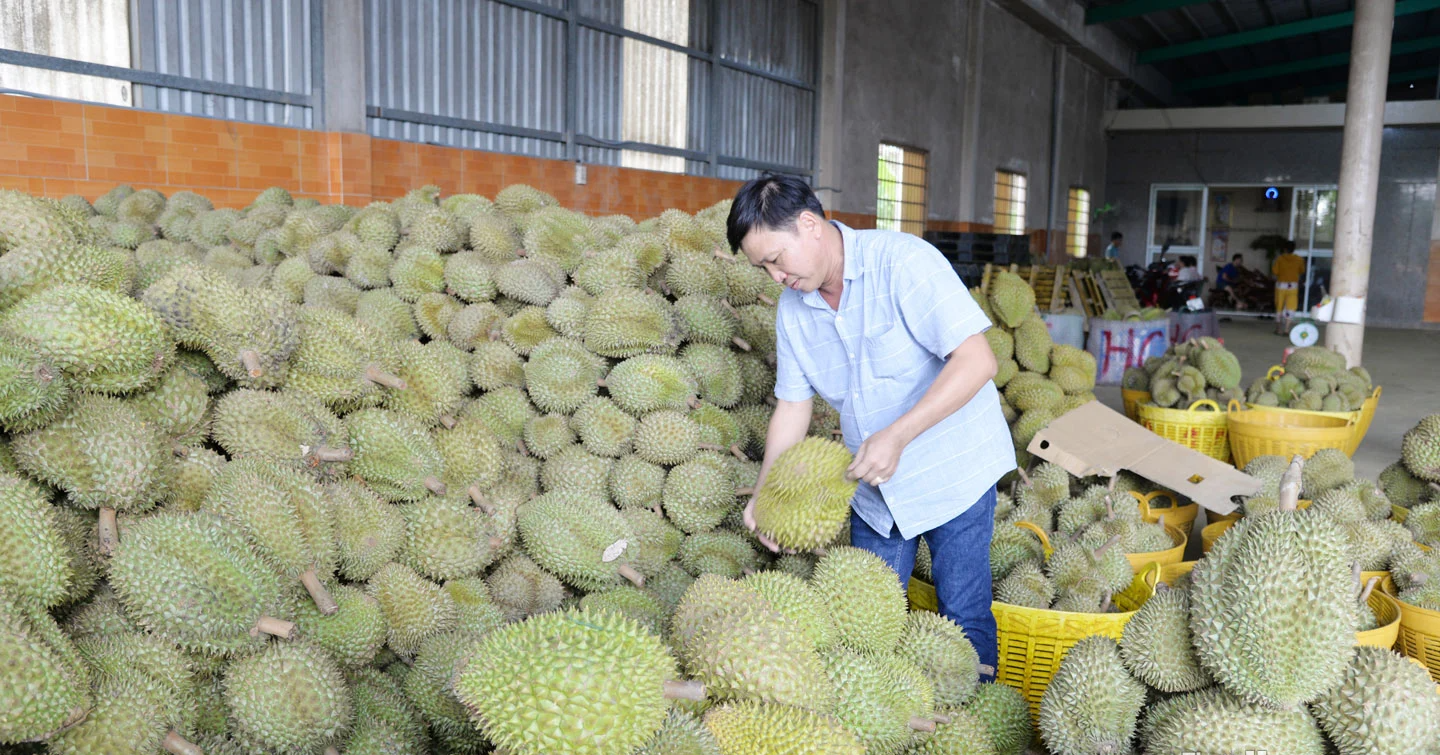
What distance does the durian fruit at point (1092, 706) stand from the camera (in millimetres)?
1669

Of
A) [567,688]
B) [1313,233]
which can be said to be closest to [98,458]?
[567,688]

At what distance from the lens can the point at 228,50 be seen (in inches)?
230

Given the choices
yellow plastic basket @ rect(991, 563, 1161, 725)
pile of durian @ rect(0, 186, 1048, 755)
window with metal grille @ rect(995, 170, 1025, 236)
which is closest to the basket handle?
yellow plastic basket @ rect(991, 563, 1161, 725)

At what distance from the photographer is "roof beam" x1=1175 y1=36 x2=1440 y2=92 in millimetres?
17125

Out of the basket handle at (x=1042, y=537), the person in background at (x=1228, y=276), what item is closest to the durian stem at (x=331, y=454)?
→ the basket handle at (x=1042, y=537)

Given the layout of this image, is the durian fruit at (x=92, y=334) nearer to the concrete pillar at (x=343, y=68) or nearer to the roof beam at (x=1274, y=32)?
the concrete pillar at (x=343, y=68)

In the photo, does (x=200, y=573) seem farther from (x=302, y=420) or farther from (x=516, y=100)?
(x=516, y=100)

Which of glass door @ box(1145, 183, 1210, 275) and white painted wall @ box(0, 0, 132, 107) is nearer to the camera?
white painted wall @ box(0, 0, 132, 107)

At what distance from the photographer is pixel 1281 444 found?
13.8 feet

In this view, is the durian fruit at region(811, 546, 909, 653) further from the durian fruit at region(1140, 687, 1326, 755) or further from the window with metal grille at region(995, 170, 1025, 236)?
the window with metal grille at region(995, 170, 1025, 236)

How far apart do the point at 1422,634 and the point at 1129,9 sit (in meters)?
15.2

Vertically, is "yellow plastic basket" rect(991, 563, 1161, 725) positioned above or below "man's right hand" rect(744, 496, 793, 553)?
below

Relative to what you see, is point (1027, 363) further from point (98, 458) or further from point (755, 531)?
point (98, 458)

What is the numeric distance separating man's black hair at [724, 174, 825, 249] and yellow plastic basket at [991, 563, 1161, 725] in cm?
125
